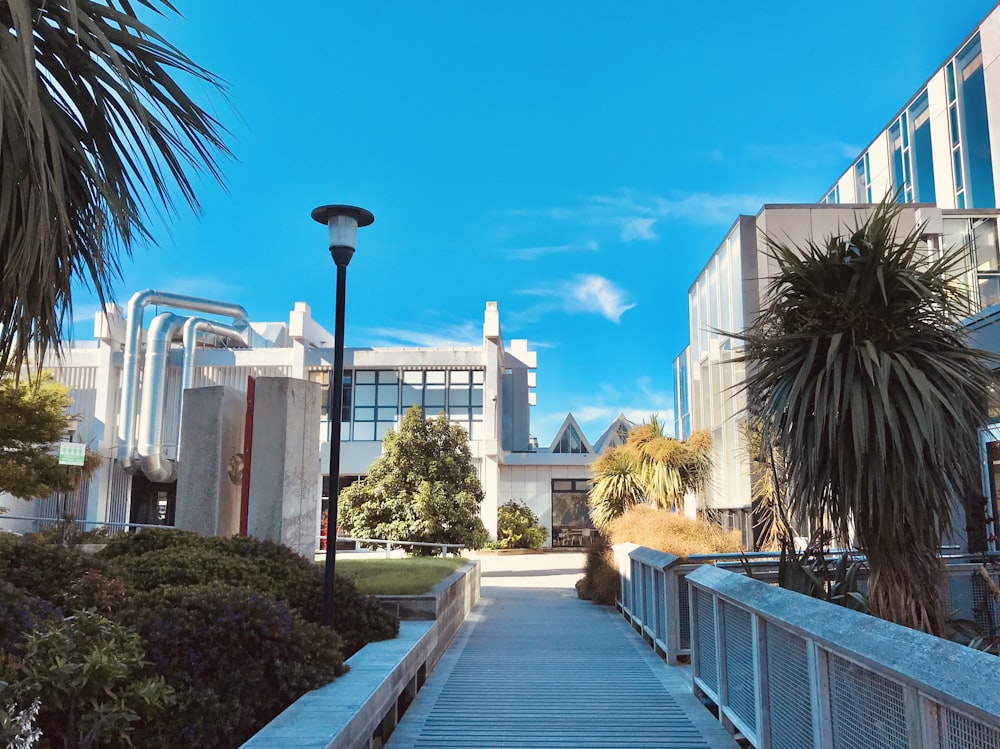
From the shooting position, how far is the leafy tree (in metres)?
20.9

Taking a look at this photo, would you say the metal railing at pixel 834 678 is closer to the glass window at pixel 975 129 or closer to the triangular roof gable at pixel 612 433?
the glass window at pixel 975 129

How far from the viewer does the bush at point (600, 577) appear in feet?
48.2

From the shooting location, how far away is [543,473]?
39.0 metres

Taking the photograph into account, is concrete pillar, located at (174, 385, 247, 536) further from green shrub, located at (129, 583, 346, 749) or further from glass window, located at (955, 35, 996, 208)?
glass window, located at (955, 35, 996, 208)

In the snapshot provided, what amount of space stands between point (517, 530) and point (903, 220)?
22.3 m

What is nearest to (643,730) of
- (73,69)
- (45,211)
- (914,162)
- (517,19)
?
(45,211)

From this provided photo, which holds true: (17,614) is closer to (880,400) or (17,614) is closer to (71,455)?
(880,400)

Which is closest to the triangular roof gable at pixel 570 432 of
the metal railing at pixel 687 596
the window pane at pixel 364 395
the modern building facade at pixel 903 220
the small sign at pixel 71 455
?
the window pane at pixel 364 395

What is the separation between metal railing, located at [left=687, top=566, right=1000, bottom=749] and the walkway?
0.49m

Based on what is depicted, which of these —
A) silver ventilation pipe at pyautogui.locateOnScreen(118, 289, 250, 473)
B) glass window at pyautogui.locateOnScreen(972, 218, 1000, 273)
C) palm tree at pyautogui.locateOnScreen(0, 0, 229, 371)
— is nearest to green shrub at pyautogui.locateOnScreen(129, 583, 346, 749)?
palm tree at pyautogui.locateOnScreen(0, 0, 229, 371)

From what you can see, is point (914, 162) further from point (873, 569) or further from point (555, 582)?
point (873, 569)

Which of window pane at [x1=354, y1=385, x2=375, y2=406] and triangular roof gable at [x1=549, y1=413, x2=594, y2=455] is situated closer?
window pane at [x1=354, y1=385, x2=375, y2=406]

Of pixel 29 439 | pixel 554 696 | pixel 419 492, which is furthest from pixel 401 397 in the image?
pixel 554 696

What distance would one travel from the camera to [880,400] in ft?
18.2
